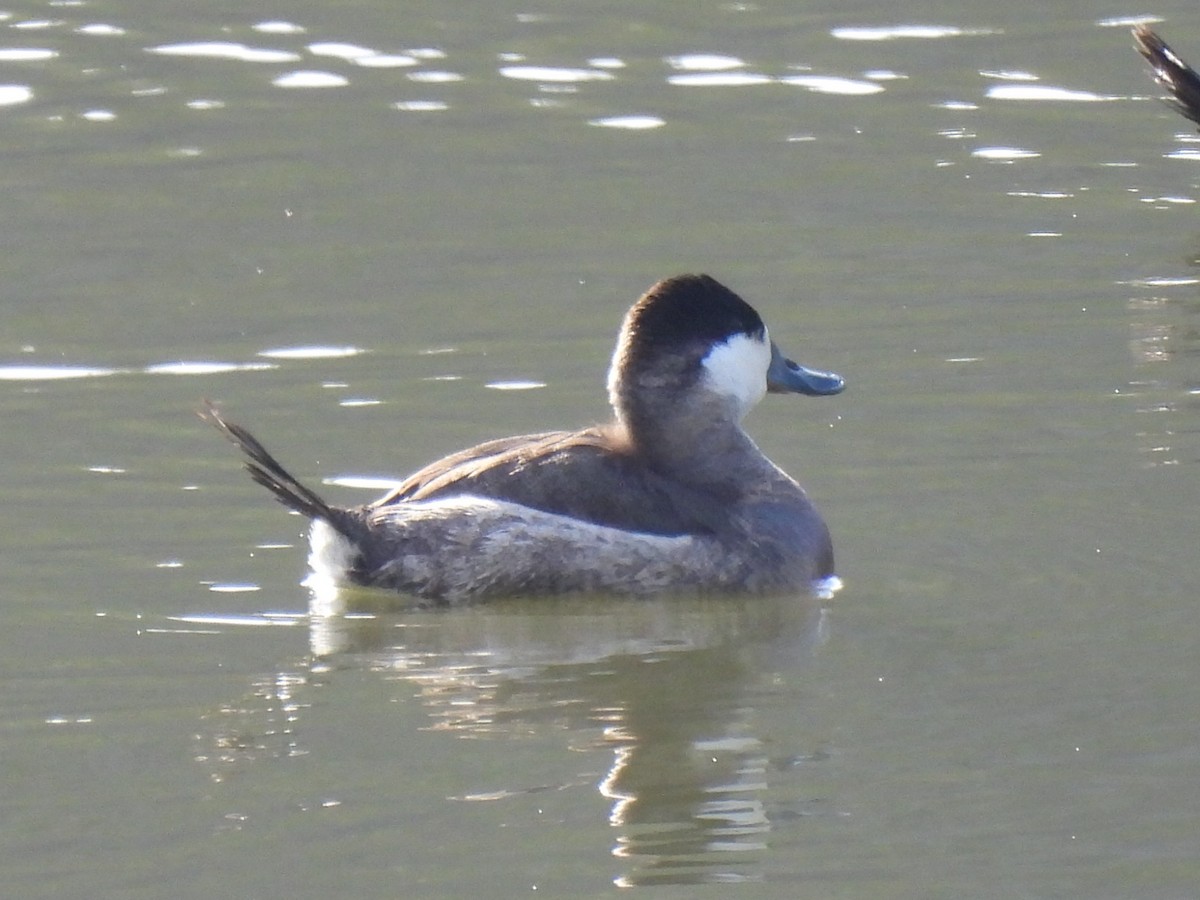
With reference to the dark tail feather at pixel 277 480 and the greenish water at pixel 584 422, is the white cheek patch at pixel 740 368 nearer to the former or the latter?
the greenish water at pixel 584 422

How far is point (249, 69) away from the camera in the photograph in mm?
14797

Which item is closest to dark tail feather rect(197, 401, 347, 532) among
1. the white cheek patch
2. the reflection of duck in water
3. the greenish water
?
the reflection of duck in water

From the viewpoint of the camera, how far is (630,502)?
288 inches

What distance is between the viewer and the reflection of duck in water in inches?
283

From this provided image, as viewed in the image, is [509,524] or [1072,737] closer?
[1072,737]

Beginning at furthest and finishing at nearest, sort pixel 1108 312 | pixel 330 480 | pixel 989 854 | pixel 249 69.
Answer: pixel 249 69
pixel 1108 312
pixel 330 480
pixel 989 854

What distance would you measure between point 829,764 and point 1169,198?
6.95 meters

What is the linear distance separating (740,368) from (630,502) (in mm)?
640

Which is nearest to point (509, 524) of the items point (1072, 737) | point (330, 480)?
point (330, 480)

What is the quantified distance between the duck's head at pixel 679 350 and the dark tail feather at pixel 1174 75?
18.6ft

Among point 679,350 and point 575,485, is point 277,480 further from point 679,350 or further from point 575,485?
point 679,350

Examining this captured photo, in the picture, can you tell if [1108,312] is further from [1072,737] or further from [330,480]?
[1072,737]

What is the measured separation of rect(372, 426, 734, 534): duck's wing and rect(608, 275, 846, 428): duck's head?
182 millimetres

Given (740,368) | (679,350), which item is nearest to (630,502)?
(679,350)
